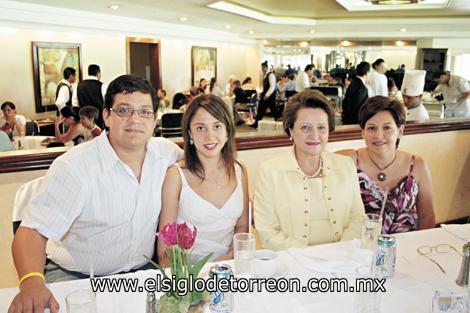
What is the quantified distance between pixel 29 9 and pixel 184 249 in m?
6.93

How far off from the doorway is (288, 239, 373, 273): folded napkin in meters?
9.46

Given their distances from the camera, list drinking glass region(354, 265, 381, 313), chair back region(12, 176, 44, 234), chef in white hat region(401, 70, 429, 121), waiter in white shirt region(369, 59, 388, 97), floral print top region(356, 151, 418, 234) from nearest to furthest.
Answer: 1. drinking glass region(354, 265, 381, 313)
2. chair back region(12, 176, 44, 234)
3. floral print top region(356, 151, 418, 234)
4. chef in white hat region(401, 70, 429, 121)
5. waiter in white shirt region(369, 59, 388, 97)

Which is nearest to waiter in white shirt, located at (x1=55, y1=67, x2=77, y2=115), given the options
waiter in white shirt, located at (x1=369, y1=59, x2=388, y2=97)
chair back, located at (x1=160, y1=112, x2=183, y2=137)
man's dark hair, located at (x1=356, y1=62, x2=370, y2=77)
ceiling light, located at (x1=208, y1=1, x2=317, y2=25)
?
chair back, located at (x1=160, y1=112, x2=183, y2=137)

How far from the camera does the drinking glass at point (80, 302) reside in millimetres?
1199

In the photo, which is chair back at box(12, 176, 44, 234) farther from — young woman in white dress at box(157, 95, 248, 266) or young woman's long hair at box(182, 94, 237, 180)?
young woman's long hair at box(182, 94, 237, 180)

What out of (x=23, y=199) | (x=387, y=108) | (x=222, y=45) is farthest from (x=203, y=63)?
(x=23, y=199)

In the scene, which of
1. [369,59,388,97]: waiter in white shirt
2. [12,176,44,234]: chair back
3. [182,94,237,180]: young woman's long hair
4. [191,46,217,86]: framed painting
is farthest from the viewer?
[191,46,217,86]: framed painting

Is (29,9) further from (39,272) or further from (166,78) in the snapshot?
(39,272)

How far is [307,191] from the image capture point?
209 cm

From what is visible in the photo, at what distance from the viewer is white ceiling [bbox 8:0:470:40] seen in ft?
24.0

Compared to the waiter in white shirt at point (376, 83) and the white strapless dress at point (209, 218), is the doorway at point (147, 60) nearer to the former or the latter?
the waiter in white shirt at point (376, 83)

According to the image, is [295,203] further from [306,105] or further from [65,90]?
[65,90]

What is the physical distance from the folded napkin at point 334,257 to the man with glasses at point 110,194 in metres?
0.66

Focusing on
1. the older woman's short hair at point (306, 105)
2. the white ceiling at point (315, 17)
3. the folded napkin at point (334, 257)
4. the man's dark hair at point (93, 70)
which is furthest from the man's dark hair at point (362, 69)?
the folded napkin at point (334, 257)
